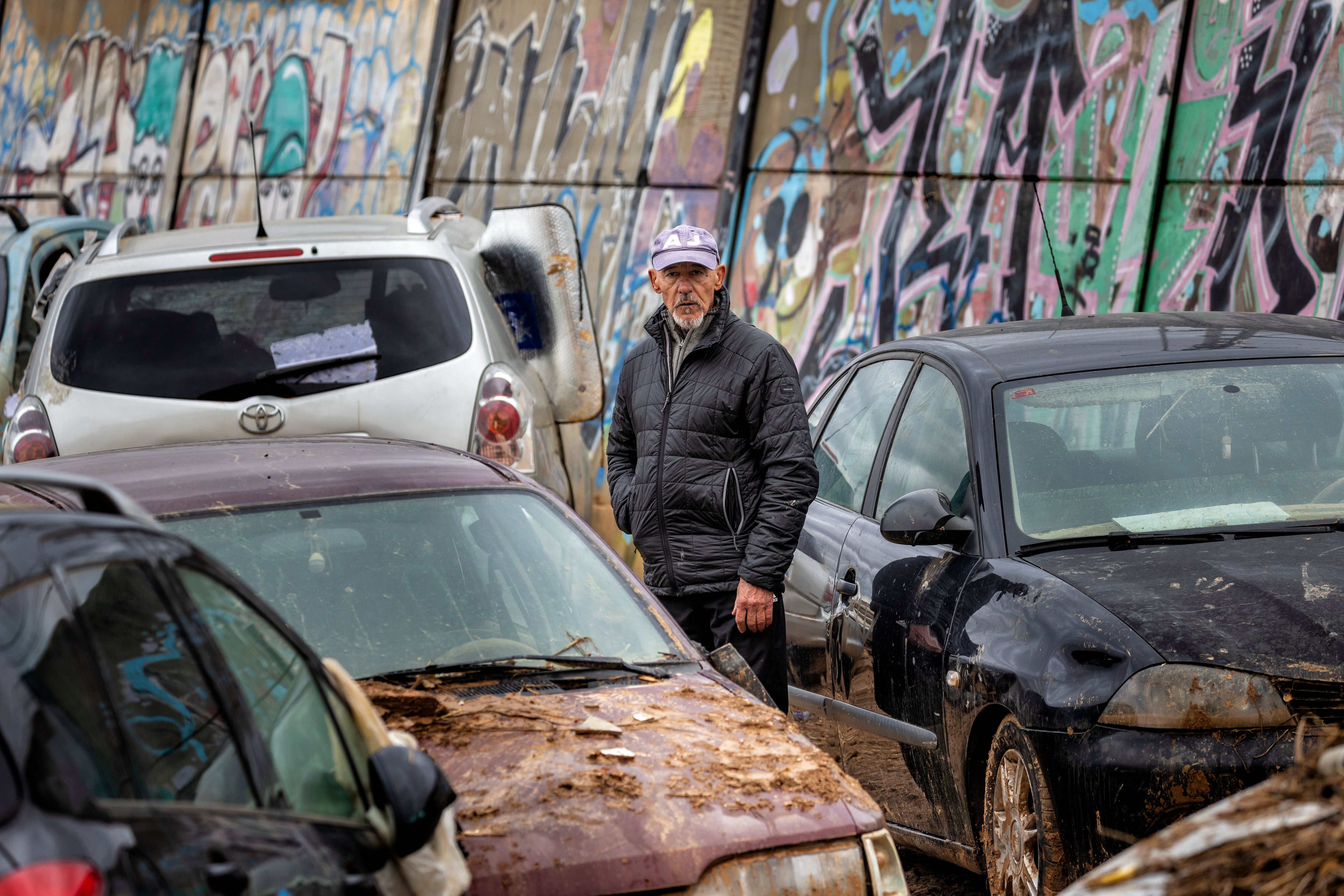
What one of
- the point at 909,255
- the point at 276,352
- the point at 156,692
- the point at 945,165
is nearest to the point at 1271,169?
the point at 945,165

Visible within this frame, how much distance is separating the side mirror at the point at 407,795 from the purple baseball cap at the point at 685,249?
291 cm

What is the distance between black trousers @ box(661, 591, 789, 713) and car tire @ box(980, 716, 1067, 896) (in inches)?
42.7

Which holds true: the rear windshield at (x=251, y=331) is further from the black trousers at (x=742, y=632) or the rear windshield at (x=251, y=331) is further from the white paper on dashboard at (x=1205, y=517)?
the white paper on dashboard at (x=1205, y=517)

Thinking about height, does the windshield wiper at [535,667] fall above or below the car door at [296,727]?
below

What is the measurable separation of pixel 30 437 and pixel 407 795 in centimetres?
427

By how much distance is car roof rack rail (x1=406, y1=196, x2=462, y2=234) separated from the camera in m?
7.52

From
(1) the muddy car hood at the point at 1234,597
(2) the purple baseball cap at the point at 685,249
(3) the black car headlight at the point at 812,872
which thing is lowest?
(3) the black car headlight at the point at 812,872

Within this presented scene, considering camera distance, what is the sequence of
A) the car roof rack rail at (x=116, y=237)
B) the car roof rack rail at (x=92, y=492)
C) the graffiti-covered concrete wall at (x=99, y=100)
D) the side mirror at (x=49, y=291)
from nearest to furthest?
1. the car roof rack rail at (x=92, y=492)
2. the car roof rack rail at (x=116, y=237)
3. the side mirror at (x=49, y=291)
4. the graffiti-covered concrete wall at (x=99, y=100)

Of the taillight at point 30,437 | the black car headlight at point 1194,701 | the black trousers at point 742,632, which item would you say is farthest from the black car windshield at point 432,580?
the taillight at point 30,437

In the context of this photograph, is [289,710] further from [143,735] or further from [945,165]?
[945,165]

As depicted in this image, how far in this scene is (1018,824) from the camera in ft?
15.0

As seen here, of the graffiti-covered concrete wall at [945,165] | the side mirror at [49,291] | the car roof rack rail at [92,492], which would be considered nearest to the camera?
the car roof rack rail at [92,492]

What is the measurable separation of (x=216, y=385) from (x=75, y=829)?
4.70m

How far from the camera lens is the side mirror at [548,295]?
25.8 ft
